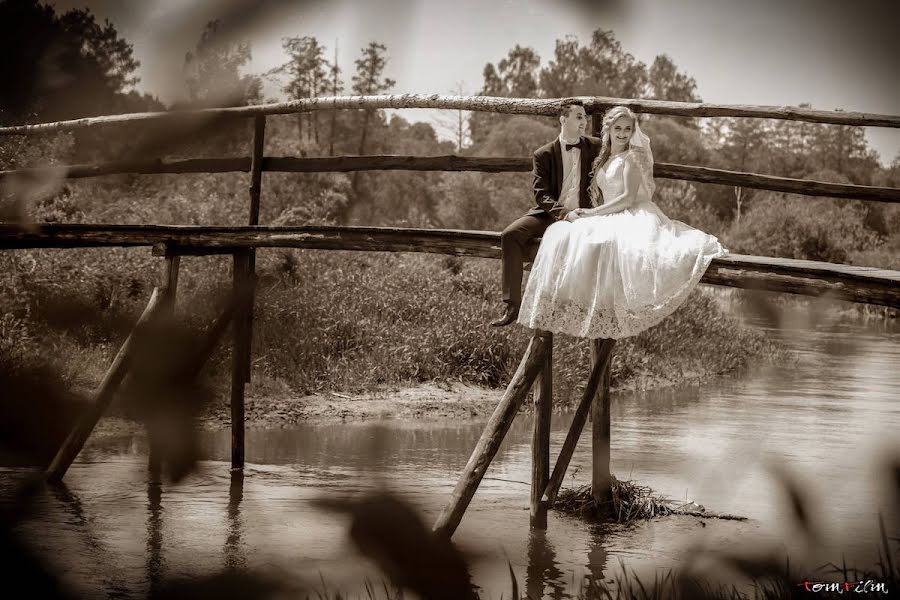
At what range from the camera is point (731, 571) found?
2.20 feet

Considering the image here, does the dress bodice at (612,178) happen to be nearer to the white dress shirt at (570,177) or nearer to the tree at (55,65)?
the white dress shirt at (570,177)

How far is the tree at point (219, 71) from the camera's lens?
21.9 inches

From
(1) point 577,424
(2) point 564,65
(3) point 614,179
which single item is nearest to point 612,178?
(3) point 614,179

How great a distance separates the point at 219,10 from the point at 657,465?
8.64 m

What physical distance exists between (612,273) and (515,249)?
52 cm

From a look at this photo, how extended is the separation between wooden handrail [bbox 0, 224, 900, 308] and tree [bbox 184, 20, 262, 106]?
2.85m

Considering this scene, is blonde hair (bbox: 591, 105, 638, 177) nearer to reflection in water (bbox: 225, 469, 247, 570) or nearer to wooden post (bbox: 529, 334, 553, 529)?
wooden post (bbox: 529, 334, 553, 529)

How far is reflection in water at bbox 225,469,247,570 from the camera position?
5.26m

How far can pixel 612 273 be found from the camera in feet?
16.4

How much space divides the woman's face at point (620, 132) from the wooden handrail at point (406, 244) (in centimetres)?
75

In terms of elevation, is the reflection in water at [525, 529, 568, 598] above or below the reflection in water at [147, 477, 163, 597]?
below

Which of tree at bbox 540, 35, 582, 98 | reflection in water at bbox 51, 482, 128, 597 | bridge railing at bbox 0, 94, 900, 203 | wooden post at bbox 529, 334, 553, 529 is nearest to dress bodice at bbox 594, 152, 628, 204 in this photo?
bridge railing at bbox 0, 94, 900, 203

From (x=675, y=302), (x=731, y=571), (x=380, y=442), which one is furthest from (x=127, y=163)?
(x=675, y=302)

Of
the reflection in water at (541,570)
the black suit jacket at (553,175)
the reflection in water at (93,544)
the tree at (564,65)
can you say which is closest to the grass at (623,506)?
the reflection in water at (541,570)
